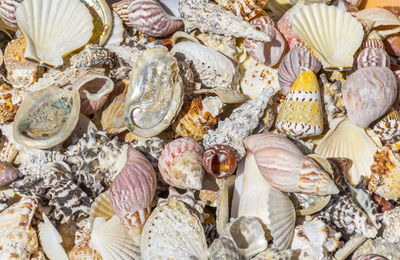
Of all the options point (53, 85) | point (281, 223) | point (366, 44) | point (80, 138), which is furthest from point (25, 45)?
point (366, 44)

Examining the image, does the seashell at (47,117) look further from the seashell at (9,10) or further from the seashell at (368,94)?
the seashell at (368,94)

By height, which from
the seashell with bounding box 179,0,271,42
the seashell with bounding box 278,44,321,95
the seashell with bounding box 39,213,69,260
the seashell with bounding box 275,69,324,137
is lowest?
the seashell with bounding box 39,213,69,260

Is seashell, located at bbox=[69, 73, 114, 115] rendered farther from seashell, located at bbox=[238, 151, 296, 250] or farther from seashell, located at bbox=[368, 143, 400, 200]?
seashell, located at bbox=[368, 143, 400, 200]

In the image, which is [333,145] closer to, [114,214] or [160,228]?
[160,228]

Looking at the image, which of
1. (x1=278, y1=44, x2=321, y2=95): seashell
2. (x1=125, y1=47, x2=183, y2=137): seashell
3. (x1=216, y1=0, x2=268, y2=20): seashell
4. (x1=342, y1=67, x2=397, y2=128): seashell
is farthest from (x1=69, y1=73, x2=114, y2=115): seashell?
(x1=342, y1=67, x2=397, y2=128): seashell

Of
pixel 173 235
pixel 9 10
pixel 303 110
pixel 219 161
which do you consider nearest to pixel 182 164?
pixel 219 161

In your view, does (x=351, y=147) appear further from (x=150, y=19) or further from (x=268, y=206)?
(x=150, y=19)
